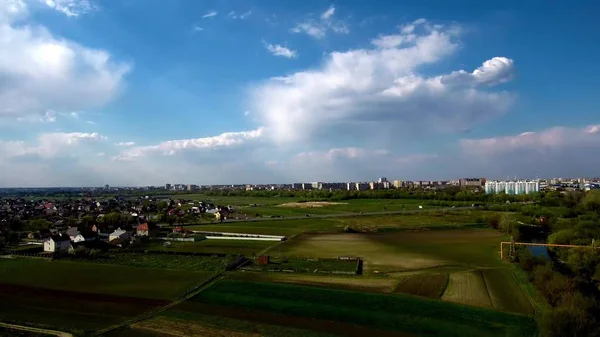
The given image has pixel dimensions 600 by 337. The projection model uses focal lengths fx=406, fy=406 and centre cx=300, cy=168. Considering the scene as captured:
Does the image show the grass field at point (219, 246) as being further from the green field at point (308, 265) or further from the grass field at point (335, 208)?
the grass field at point (335, 208)

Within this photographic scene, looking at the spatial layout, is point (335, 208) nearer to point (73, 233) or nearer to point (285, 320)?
point (73, 233)

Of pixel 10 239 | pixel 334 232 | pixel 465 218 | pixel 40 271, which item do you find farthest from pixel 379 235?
pixel 10 239

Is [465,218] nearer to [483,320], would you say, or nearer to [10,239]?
[483,320]

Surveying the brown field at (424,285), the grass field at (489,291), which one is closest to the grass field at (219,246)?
the brown field at (424,285)

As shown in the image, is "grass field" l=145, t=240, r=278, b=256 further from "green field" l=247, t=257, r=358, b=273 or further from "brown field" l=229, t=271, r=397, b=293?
"brown field" l=229, t=271, r=397, b=293

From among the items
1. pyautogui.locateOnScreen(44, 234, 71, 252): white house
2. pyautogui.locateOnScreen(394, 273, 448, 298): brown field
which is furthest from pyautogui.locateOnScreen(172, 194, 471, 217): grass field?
pyautogui.locateOnScreen(394, 273, 448, 298): brown field

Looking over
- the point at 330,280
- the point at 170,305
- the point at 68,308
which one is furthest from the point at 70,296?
the point at 330,280
